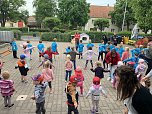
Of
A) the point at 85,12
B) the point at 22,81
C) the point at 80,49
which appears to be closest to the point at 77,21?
the point at 85,12

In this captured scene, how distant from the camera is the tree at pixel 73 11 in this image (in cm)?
5462

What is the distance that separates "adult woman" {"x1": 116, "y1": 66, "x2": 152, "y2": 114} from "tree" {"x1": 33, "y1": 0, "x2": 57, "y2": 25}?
235ft

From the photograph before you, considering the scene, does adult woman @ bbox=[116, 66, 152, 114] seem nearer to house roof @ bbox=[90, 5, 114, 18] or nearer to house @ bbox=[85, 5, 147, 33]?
house @ bbox=[85, 5, 147, 33]

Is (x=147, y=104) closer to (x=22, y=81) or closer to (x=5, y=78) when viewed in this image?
(x=5, y=78)

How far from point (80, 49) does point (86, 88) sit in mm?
8531

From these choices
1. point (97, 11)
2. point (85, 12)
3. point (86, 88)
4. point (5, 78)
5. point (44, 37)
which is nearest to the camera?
point (5, 78)

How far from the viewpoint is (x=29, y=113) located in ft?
22.3

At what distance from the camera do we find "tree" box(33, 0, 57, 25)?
72.5 m

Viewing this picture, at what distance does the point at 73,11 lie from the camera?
5425 cm

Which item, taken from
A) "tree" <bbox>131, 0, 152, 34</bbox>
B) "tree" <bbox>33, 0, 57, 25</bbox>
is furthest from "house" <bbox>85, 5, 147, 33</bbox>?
"tree" <bbox>131, 0, 152, 34</bbox>

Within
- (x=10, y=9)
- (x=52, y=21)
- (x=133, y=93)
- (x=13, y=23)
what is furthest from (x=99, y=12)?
(x=133, y=93)

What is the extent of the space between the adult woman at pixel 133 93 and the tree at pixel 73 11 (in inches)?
2064

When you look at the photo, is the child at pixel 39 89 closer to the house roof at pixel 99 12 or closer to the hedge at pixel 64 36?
the hedge at pixel 64 36

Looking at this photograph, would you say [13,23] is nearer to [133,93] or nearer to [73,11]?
[73,11]
